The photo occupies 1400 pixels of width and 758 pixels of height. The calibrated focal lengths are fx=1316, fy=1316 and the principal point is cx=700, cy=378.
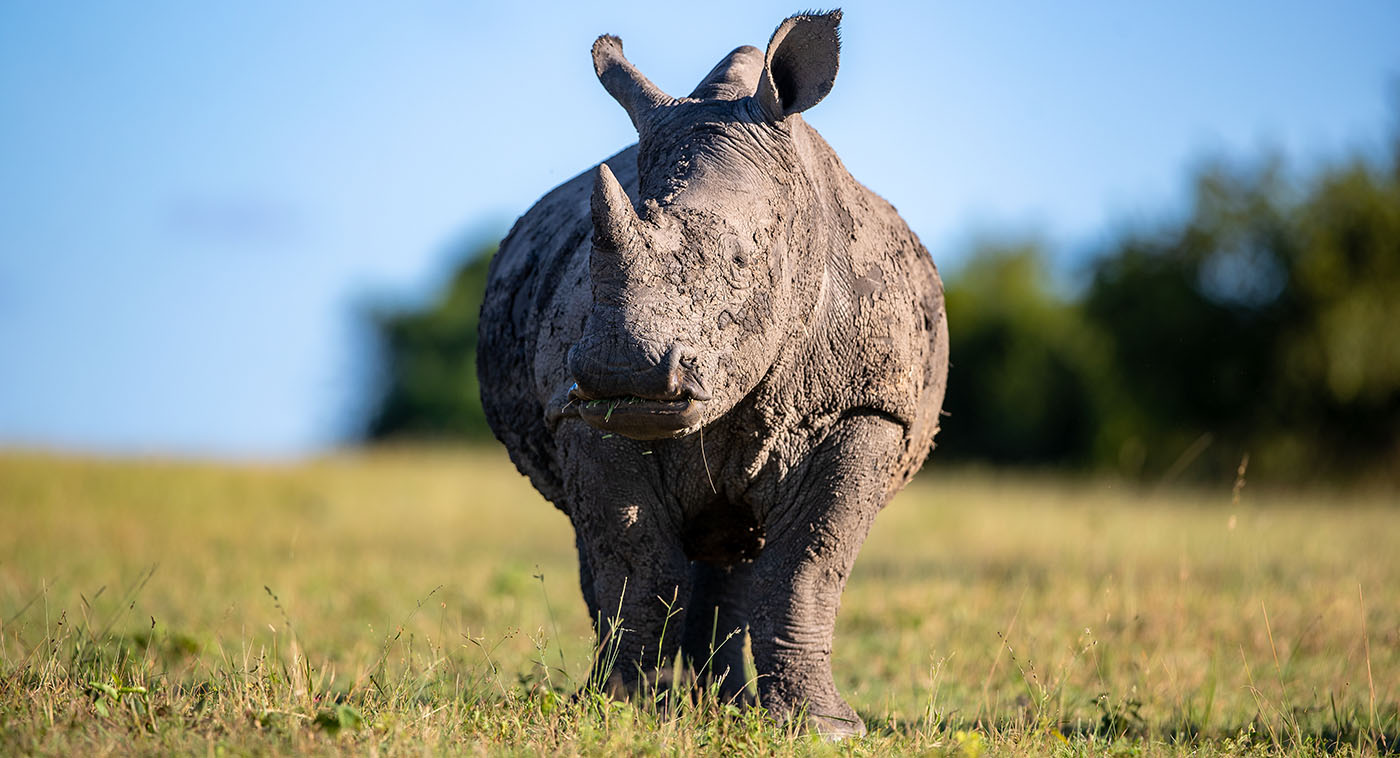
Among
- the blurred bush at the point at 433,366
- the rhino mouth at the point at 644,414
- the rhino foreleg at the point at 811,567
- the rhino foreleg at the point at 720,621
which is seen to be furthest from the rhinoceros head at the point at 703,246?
the blurred bush at the point at 433,366

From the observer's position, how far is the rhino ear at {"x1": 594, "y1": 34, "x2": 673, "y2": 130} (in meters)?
4.52

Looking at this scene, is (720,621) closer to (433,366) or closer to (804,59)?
(804,59)

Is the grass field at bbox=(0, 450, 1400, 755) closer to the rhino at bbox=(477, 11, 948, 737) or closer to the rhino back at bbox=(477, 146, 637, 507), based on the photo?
the rhino at bbox=(477, 11, 948, 737)

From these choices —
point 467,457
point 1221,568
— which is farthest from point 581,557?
point 467,457

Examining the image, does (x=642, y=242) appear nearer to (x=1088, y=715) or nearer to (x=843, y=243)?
(x=843, y=243)

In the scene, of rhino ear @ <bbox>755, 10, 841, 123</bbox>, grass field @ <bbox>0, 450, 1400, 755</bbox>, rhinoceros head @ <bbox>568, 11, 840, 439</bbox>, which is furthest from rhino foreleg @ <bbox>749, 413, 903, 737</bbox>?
rhino ear @ <bbox>755, 10, 841, 123</bbox>

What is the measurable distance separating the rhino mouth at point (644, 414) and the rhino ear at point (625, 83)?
1237 millimetres

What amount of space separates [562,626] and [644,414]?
4.68 m

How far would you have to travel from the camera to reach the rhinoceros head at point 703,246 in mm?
3629

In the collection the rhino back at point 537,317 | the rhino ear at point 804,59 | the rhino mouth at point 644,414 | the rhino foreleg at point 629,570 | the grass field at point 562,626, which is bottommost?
the grass field at point 562,626

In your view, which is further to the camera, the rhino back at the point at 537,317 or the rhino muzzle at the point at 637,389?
the rhino back at the point at 537,317

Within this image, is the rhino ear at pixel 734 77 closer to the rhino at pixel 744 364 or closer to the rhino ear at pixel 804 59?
the rhino at pixel 744 364

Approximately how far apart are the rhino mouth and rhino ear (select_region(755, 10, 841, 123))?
3.65 feet

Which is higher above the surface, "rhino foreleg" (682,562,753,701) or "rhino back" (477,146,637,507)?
"rhino back" (477,146,637,507)
